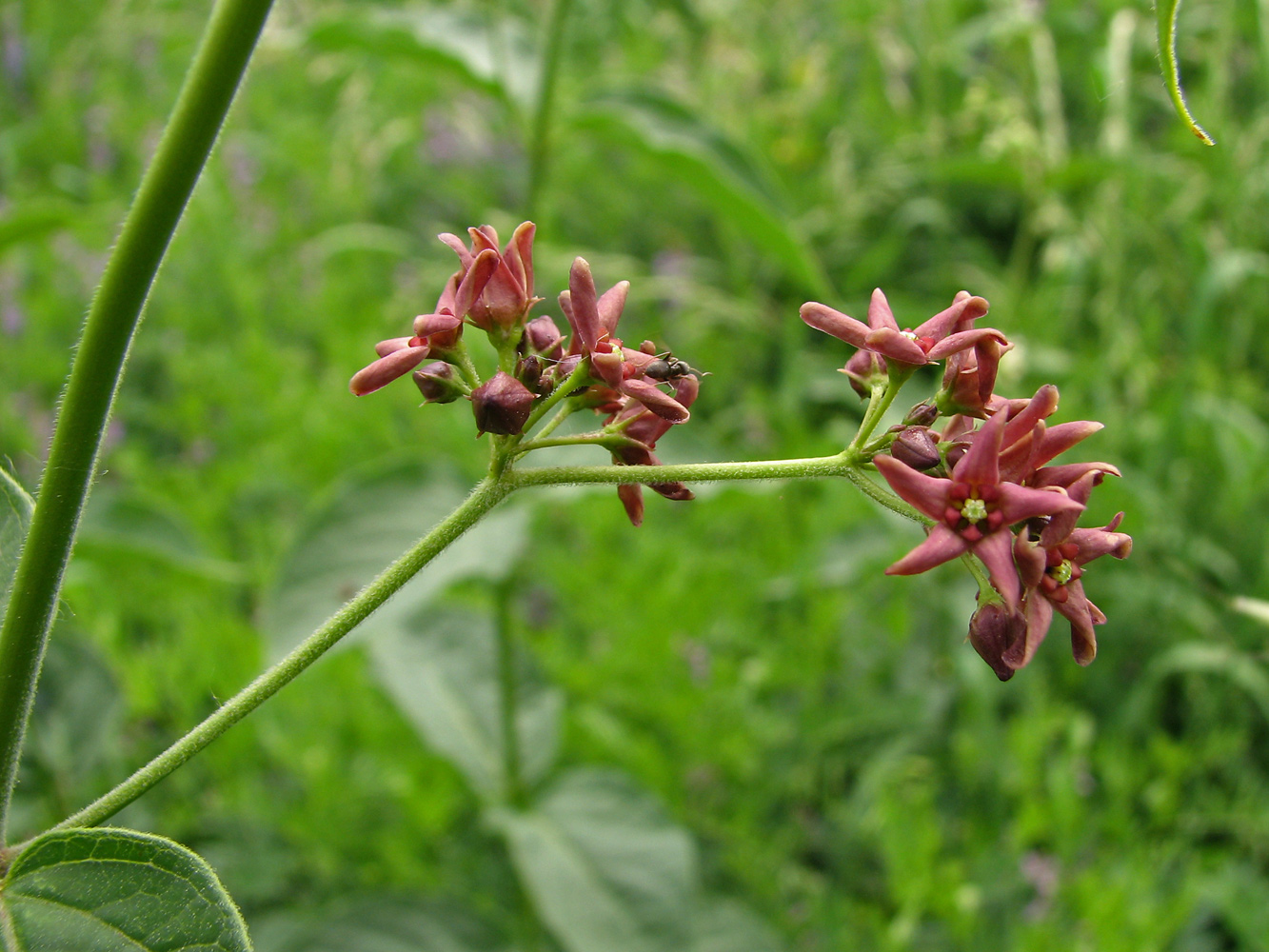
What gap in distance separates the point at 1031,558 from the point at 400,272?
4.62m

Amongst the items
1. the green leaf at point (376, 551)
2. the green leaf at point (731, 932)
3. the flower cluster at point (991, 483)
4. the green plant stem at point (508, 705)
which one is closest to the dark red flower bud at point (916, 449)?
the flower cluster at point (991, 483)

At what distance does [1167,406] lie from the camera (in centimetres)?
321

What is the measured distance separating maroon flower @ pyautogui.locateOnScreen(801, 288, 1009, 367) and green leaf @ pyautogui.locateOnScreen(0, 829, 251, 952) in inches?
25.8

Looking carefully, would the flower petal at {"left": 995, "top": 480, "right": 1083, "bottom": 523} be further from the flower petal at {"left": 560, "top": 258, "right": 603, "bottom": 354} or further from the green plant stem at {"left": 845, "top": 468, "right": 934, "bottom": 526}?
the flower petal at {"left": 560, "top": 258, "right": 603, "bottom": 354}

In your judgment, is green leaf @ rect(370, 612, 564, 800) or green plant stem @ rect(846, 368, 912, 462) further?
green leaf @ rect(370, 612, 564, 800)

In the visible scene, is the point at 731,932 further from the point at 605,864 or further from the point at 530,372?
the point at 530,372

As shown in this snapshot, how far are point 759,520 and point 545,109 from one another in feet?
5.50

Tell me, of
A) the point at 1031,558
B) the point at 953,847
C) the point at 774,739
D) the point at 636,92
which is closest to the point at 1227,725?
the point at 953,847

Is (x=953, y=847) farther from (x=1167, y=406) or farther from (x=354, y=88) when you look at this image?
(x=354, y=88)

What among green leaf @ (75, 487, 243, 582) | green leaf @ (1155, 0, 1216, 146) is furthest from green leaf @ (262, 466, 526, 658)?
green leaf @ (1155, 0, 1216, 146)

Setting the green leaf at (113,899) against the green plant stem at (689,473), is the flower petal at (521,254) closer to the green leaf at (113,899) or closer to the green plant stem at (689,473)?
the green plant stem at (689,473)

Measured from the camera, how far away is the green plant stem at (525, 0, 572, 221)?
7.58ft

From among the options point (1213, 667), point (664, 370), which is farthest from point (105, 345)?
point (1213, 667)

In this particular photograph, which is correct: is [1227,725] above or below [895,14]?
below
